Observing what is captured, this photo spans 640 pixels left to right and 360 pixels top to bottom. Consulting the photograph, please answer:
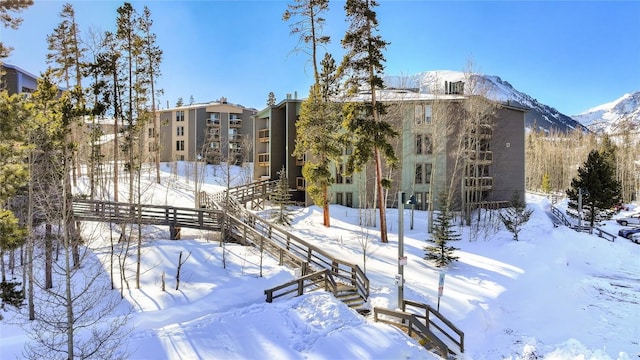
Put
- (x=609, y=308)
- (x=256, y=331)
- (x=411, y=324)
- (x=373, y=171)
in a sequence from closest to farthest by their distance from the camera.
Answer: (x=256, y=331)
(x=411, y=324)
(x=609, y=308)
(x=373, y=171)

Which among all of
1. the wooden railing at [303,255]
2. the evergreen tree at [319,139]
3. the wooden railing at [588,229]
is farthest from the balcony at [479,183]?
the wooden railing at [303,255]

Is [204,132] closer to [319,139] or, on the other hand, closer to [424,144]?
[319,139]

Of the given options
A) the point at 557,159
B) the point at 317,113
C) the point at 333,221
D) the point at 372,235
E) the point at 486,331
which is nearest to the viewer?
the point at 486,331

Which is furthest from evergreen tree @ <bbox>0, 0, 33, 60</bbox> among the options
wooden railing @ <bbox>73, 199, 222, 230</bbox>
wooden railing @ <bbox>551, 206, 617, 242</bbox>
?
wooden railing @ <bbox>551, 206, 617, 242</bbox>

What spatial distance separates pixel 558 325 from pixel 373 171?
18046mm

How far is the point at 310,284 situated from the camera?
493 inches

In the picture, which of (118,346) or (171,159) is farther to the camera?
(171,159)

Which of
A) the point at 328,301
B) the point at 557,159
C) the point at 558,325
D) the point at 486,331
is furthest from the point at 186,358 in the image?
the point at 557,159

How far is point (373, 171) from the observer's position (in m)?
29.8

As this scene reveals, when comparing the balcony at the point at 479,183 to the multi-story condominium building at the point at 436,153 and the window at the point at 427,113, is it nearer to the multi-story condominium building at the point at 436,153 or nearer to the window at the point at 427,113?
the multi-story condominium building at the point at 436,153

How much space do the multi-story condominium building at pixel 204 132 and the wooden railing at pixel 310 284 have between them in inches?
1614

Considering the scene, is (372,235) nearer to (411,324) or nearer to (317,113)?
(317,113)

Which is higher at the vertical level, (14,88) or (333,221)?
(14,88)

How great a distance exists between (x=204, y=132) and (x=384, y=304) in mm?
47505
